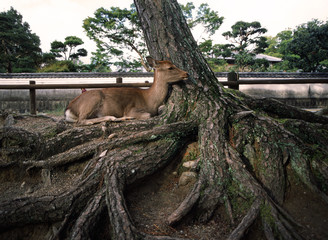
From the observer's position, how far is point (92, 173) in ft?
9.39

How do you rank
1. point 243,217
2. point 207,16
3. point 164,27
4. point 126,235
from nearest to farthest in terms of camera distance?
1. point 126,235
2. point 243,217
3. point 164,27
4. point 207,16

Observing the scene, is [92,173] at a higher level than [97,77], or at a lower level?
lower

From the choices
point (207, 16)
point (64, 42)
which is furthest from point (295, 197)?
point (64, 42)

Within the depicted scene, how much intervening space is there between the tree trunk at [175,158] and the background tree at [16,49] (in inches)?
→ 786

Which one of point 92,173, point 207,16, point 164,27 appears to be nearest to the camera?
point 92,173

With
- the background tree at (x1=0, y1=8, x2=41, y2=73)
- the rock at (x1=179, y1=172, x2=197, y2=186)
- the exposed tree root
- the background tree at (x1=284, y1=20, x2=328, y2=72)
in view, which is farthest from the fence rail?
the exposed tree root

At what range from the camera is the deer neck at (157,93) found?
Result: 14.5 ft

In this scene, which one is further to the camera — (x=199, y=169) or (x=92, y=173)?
(x=199, y=169)

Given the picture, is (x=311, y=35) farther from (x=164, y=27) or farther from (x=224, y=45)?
(x=164, y=27)

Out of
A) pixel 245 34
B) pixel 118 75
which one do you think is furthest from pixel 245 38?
pixel 118 75

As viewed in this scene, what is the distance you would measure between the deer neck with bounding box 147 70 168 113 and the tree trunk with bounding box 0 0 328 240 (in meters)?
0.55

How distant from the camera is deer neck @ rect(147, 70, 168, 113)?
442 cm

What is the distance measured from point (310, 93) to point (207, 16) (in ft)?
39.7

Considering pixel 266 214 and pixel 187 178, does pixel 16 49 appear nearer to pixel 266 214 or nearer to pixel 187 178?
pixel 187 178
